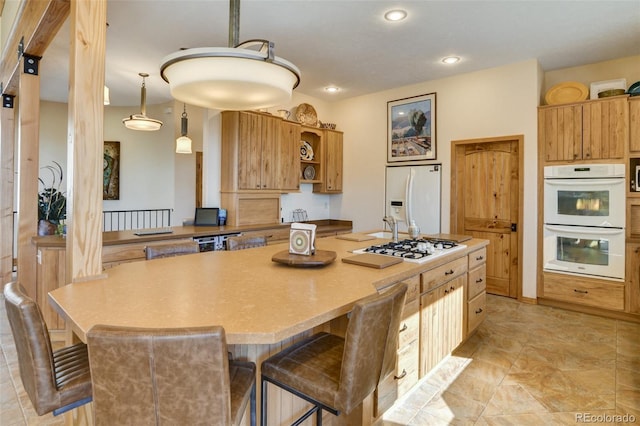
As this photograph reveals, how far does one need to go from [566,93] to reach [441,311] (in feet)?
11.1

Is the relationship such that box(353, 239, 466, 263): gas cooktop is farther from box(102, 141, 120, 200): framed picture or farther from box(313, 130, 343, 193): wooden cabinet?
box(102, 141, 120, 200): framed picture

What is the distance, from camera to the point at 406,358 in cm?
213

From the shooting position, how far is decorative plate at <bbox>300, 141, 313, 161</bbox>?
5448mm

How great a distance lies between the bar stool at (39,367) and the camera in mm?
1119

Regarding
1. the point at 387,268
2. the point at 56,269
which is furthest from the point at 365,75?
the point at 56,269

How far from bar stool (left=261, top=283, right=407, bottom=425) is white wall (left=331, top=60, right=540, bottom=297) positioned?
367 cm

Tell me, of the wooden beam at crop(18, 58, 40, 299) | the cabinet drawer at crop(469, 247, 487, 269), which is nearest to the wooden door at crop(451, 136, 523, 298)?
the cabinet drawer at crop(469, 247, 487, 269)

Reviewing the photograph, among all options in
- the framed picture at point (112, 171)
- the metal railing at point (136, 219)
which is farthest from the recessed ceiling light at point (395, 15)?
the framed picture at point (112, 171)

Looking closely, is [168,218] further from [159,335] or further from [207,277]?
[159,335]

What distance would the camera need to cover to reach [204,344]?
908mm

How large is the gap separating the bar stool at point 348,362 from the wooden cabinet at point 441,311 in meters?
0.89

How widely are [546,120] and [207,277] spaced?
424cm

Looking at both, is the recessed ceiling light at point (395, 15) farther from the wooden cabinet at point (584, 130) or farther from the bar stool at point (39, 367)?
the bar stool at point (39, 367)

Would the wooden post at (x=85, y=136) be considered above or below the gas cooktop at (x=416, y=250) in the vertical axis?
above
